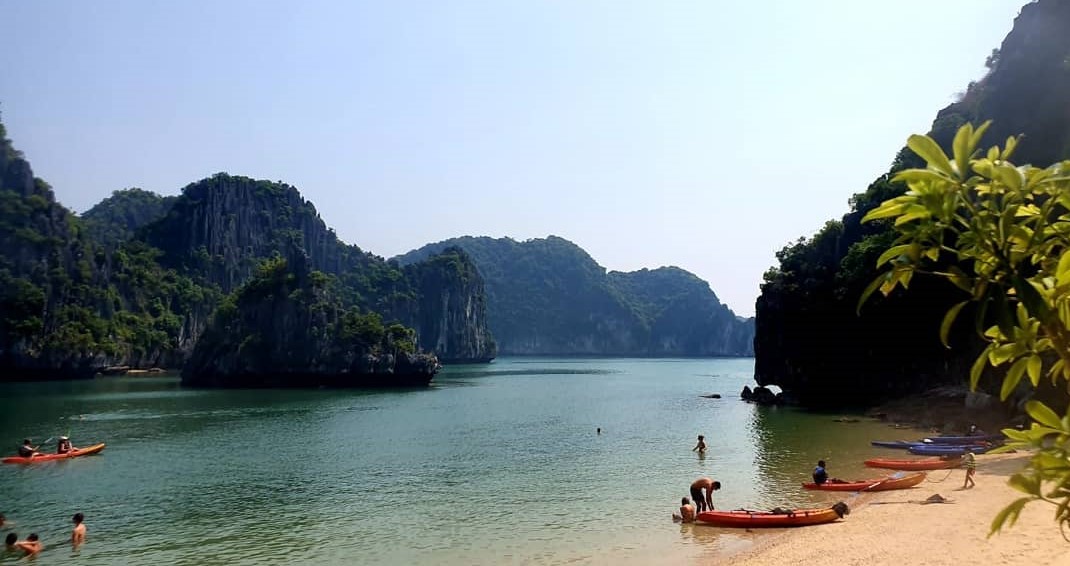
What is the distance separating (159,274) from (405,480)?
407ft

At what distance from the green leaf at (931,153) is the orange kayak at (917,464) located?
28.2m

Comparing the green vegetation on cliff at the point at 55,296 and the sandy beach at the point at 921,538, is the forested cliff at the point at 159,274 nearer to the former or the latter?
the green vegetation on cliff at the point at 55,296

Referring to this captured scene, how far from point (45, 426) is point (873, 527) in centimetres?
4685

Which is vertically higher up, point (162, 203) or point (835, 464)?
point (162, 203)

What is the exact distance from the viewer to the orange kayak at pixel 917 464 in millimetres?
26609

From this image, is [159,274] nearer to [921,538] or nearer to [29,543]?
[29,543]

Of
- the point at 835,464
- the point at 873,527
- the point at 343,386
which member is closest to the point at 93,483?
the point at 873,527

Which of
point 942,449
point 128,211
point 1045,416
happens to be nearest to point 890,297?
point 942,449

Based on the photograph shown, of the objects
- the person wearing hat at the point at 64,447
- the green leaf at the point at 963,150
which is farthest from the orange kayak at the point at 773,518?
the person wearing hat at the point at 64,447

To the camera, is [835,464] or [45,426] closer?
[835,464]

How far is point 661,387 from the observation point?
8556 centimetres

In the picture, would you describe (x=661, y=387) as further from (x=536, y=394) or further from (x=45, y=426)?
(x=45, y=426)

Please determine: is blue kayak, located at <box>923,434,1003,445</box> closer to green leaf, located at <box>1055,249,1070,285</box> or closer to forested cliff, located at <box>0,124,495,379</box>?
green leaf, located at <box>1055,249,1070,285</box>

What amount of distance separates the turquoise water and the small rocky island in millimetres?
33498
